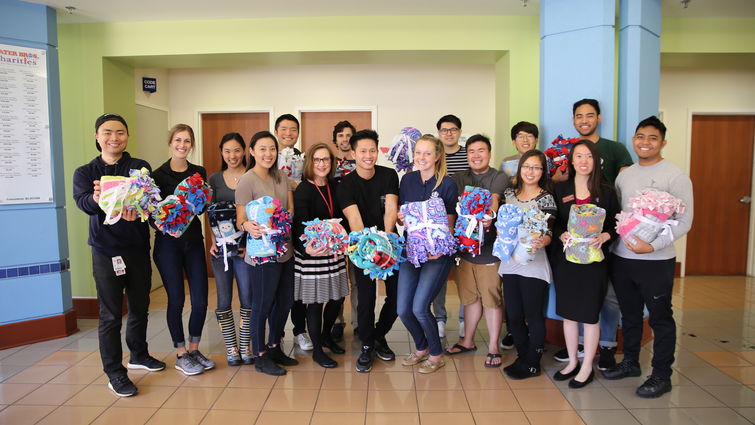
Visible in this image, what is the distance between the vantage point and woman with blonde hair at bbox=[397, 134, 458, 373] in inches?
119

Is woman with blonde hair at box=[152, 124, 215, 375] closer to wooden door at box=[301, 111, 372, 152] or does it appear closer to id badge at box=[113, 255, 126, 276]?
id badge at box=[113, 255, 126, 276]

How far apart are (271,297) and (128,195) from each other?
42.0 inches

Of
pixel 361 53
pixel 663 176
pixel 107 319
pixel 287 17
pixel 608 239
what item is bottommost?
pixel 107 319

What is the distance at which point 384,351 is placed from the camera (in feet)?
11.6

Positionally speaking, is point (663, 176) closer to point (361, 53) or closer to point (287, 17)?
point (361, 53)

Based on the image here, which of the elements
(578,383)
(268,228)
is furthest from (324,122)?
(578,383)

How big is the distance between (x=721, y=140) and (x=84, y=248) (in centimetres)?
774

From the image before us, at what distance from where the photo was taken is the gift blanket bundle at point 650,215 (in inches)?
107

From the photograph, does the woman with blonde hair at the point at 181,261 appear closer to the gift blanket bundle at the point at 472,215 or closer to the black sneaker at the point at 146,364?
the black sneaker at the point at 146,364

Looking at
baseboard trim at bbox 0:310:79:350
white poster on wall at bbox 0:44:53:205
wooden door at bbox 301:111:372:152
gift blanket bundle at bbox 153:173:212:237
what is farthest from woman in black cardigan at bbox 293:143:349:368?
wooden door at bbox 301:111:372:152

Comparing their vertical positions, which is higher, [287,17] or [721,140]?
[287,17]

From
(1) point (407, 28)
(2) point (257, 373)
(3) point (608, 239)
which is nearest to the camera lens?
(3) point (608, 239)

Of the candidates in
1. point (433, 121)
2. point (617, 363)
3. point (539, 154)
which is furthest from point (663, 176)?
point (433, 121)

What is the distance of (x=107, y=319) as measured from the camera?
2.96 metres
